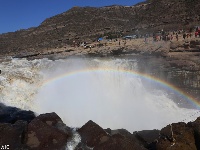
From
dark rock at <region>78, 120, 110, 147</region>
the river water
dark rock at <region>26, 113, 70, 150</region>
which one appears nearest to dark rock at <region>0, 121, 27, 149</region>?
dark rock at <region>26, 113, 70, 150</region>

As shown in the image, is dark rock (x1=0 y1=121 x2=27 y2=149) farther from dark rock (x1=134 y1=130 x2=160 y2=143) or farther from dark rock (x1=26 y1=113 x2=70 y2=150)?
dark rock (x1=134 y1=130 x2=160 y2=143)

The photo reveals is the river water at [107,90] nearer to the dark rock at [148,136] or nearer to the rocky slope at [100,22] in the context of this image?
the dark rock at [148,136]

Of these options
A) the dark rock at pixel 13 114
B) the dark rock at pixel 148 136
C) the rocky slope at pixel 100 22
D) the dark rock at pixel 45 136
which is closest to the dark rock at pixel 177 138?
the dark rock at pixel 148 136

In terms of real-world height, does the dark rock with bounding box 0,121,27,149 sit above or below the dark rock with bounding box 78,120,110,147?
above

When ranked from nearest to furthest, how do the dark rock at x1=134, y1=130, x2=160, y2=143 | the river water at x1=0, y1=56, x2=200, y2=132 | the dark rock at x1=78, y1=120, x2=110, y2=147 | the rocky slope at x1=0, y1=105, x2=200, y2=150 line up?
the rocky slope at x1=0, y1=105, x2=200, y2=150, the dark rock at x1=78, y1=120, x2=110, y2=147, the dark rock at x1=134, y1=130, x2=160, y2=143, the river water at x1=0, y1=56, x2=200, y2=132

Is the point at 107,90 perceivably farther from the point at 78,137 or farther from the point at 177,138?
the point at 177,138

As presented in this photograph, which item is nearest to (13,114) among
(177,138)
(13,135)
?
(13,135)
